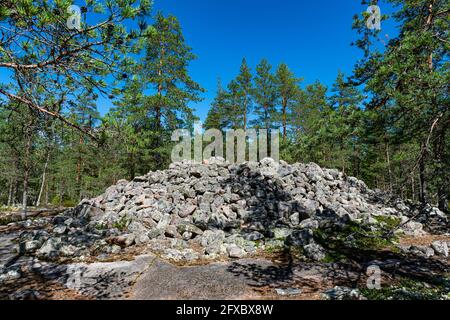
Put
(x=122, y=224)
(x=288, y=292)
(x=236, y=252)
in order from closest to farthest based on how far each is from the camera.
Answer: (x=288, y=292)
(x=236, y=252)
(x=122, y=224)

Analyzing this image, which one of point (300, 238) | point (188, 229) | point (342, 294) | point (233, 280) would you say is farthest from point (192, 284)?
point (300, 238)

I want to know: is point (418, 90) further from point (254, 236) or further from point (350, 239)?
point (254, 236)

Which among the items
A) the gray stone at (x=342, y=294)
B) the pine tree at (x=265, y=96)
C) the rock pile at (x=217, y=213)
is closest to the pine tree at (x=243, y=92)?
the pine tree at (x=265, y=96)

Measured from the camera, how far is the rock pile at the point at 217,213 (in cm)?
719

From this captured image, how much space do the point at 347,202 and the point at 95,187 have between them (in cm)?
2201

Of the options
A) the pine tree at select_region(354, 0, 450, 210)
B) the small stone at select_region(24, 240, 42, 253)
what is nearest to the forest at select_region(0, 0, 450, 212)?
the pine tree at select_region(354, 0, 450, 210)

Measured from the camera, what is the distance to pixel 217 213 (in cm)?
951

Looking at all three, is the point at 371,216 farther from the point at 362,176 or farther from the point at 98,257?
the point at 362,176

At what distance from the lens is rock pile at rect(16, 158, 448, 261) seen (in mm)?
7188

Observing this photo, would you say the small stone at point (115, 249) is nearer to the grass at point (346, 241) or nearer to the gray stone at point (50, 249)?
the gray stone at point (50, 249)

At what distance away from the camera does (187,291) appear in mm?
4723

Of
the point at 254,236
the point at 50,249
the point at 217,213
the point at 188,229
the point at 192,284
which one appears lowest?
the point at 192,284

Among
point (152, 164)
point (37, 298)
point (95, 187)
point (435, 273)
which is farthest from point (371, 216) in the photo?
point (95, 187)
